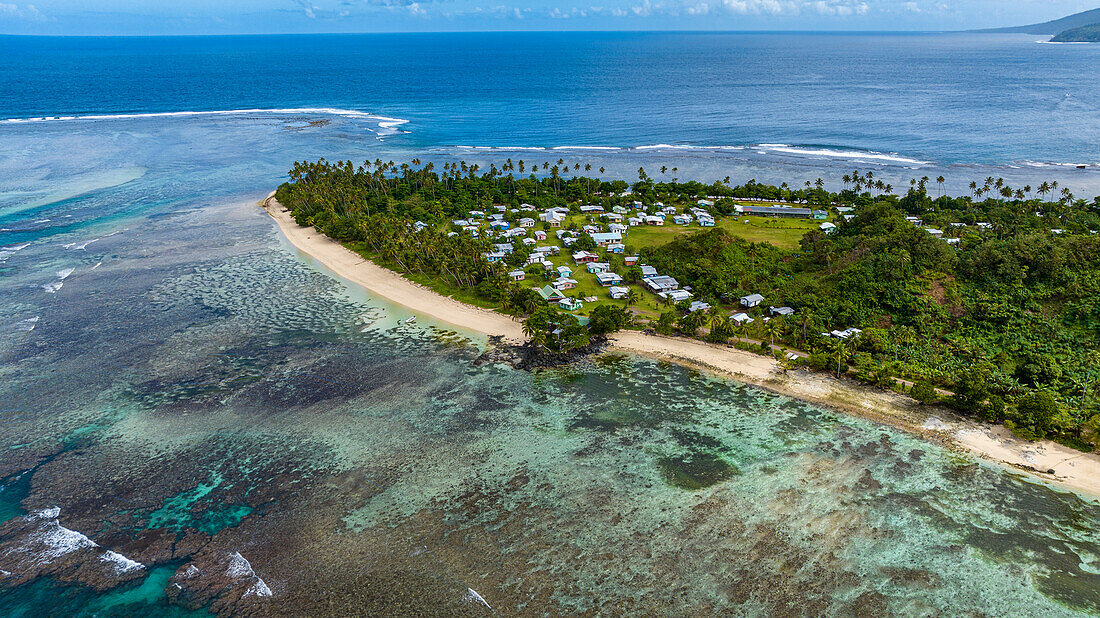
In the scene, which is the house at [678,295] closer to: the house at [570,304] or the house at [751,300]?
the house at [751,300]

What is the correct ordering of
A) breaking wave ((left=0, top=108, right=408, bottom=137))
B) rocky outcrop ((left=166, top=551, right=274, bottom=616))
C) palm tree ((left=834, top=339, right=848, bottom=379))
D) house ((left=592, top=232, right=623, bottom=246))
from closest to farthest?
1. rocky outcrop ((left=166, top=551, right=274, bottom=616))
2. palm tree ((left=834, top=339, right=848, bottom=379))
3. house ((left=592, top=232, right=623, bottom=246))
4. breaking wave ((left=0, top=108, right=408, bottom=137))

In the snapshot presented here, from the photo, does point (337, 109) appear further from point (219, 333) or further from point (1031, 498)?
point (1031, 498)

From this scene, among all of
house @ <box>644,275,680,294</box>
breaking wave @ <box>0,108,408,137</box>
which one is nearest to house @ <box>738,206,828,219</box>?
house @ <box>644,275,680,294</box>

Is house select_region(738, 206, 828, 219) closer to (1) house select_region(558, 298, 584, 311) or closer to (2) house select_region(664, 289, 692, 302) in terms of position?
(2) house select_region(664, 289, 692, 302)

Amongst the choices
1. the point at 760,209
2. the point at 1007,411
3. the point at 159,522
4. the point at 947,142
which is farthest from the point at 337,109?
the point at 1007,411

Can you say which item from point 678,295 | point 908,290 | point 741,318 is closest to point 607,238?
point 678,295

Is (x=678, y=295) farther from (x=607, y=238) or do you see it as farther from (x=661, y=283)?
(x=607, y=238)
